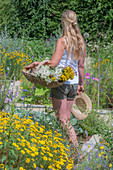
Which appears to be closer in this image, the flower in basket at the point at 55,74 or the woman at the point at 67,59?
the flower in basket at the point at 55,74

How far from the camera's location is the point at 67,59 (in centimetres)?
301

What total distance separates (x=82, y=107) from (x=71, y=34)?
140 cm

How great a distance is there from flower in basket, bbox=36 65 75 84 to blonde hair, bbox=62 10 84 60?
0.81 feet

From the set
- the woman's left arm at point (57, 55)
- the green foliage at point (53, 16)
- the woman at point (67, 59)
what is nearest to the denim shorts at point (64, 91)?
the woman at point (67, 59)

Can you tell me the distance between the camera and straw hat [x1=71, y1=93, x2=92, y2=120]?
11.8 ft

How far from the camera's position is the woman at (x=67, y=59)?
2.92 m

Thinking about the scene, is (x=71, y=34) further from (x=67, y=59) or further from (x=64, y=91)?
(x=64, y=91)

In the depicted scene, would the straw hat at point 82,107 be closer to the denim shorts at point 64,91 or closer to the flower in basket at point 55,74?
the denim shorts at point 64,91

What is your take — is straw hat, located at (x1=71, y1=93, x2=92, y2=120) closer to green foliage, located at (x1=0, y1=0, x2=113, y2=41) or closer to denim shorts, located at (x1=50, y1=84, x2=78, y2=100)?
denim shorts, located at (x1=50, y1=84, x2=78, y2=100)

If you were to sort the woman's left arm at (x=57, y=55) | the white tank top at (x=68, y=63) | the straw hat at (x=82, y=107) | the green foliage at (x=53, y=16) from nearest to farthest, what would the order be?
the woman's left arm at (x=57, y=55)
the white tank top at (x=68, y=63)
the straw hat at (x=82, y=107)
the green foliage at (x=53, y=16)

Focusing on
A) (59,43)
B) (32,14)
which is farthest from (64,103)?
(32,14)

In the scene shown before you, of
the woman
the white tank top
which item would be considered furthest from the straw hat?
the white tank top

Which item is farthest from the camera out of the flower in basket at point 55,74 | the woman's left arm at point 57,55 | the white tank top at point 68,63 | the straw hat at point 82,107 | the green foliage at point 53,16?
the green foliage at point 53,16

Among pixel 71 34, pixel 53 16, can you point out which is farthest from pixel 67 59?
pixel 53 16
